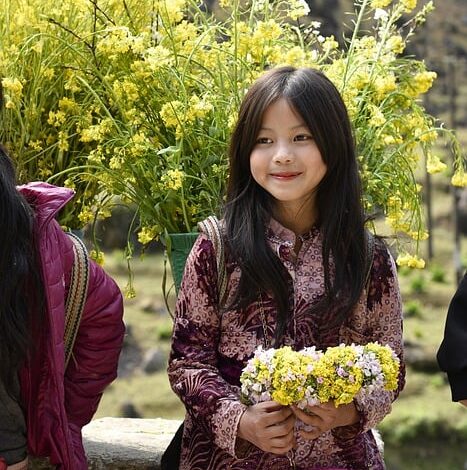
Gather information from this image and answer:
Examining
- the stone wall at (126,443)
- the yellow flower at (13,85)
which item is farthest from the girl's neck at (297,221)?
the stone wall at (126,443)

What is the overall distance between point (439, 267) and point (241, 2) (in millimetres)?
6592

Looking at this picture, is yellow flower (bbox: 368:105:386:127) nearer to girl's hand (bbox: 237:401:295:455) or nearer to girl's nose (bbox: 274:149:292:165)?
girl's nose (bbox: 274:149:292:165)

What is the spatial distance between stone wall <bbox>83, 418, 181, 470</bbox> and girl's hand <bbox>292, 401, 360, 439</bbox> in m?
0.70

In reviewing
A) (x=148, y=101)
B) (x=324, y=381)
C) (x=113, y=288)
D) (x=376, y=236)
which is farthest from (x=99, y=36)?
(x=324, y=381)

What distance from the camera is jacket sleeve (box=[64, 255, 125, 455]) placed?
2.23 meters

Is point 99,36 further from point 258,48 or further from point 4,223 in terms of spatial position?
point 4,223

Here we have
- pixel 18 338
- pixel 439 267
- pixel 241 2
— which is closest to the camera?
pixel 18 338

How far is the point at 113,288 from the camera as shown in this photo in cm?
227

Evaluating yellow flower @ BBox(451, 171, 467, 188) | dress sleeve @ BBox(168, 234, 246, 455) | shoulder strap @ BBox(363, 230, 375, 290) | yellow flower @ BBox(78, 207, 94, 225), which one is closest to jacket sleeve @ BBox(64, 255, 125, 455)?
dress sleeve @ BBox(168, 234, 246, 455)

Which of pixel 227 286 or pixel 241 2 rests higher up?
pixel 241 2

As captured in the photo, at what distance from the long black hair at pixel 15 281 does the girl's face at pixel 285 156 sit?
1.58 ft

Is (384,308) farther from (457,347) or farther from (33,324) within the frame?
(33,324)

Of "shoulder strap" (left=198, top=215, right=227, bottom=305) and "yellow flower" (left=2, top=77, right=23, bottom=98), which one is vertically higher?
"yellow flower" (left=2, top=77, right=23, bottom=98)

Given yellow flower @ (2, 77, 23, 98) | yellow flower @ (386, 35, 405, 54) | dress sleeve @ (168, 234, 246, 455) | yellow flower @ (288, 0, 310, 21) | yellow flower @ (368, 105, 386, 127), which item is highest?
yellow flower @ (288, 0, 310, 21)
